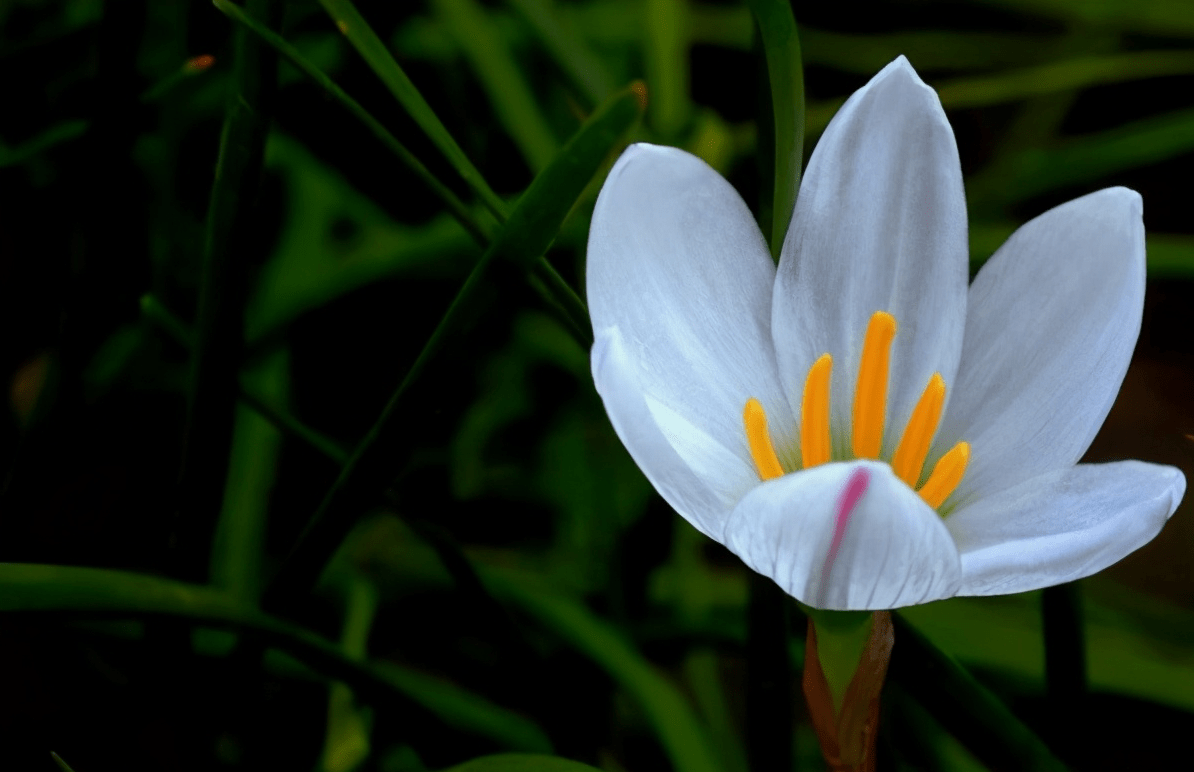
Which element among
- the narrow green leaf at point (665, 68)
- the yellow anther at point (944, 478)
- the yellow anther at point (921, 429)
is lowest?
the yellow anther at point (944, 478)

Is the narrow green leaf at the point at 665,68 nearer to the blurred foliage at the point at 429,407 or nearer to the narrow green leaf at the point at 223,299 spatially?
the blurred foliage at the point at 429,407

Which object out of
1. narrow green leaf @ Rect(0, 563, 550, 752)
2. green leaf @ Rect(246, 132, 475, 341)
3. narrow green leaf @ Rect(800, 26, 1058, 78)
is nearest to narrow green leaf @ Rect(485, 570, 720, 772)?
narrow green leaf @ Rect(0, 563, 550, 752)

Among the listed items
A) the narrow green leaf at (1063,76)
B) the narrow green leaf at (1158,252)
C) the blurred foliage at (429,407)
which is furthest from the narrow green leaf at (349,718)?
the narrow green leaf at (1063,76)

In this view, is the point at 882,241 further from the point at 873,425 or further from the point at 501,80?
the point at 501,80

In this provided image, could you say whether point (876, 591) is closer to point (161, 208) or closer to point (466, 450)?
point (466, 450)

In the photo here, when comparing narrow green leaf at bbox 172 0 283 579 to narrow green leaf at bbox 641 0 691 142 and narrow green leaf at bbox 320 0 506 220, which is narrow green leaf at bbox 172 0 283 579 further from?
narrow green leaf at bbox 641 0 691 142

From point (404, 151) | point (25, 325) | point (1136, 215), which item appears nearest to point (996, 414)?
point (1136, 215)

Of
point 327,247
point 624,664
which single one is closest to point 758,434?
point 624,664
